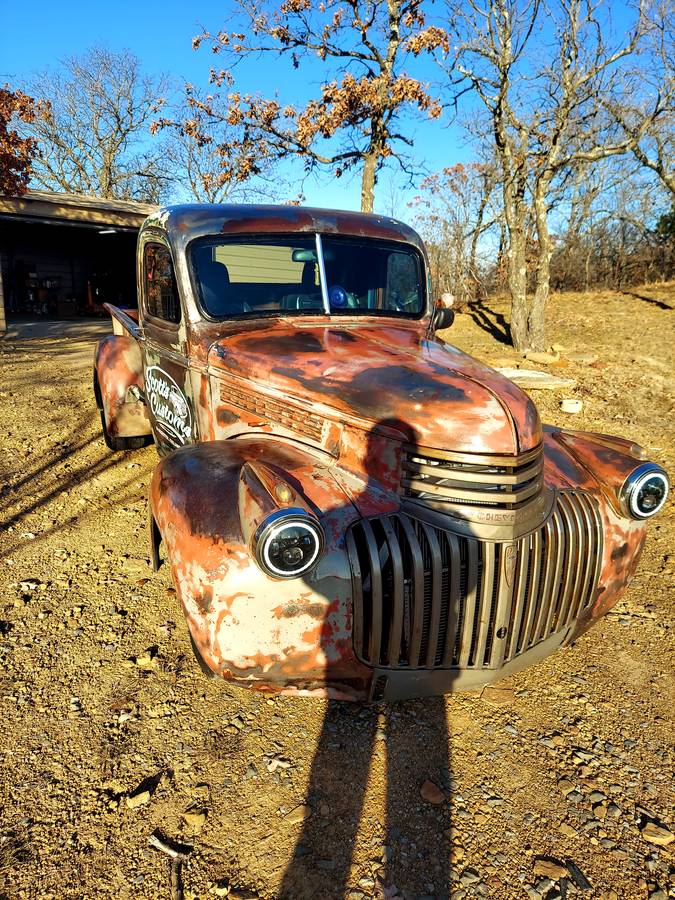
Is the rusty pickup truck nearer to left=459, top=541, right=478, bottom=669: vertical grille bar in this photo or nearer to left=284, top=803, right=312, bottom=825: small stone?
Result: left=459, top=541, right=478, bottom=669: vertical grille bar

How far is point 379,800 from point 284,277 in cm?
267

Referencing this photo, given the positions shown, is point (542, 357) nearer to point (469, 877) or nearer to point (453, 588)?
point (453, 588)

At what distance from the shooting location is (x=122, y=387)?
4.76m

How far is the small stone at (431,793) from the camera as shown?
6.97 feet

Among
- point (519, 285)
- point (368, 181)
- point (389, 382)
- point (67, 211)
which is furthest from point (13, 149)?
point (389, 382)

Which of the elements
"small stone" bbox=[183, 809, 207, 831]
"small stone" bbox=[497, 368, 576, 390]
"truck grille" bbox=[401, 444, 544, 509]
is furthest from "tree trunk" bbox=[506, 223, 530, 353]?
"small stone" bbox=[183, 809, 207, 831]

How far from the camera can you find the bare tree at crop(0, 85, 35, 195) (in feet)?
40.3

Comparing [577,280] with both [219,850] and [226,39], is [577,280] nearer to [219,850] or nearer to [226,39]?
[226,39]

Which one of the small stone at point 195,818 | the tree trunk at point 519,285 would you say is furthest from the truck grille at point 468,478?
the tree trunk at point 519,285

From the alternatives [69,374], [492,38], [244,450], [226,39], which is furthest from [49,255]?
[244,450]

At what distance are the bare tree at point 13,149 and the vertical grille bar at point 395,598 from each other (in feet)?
45.4

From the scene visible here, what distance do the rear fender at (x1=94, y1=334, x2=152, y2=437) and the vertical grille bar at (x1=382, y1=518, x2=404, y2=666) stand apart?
126 inches

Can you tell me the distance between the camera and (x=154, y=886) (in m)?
1.80

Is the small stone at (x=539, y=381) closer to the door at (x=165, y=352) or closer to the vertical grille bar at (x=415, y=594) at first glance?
the door at (x=165, y=352)
